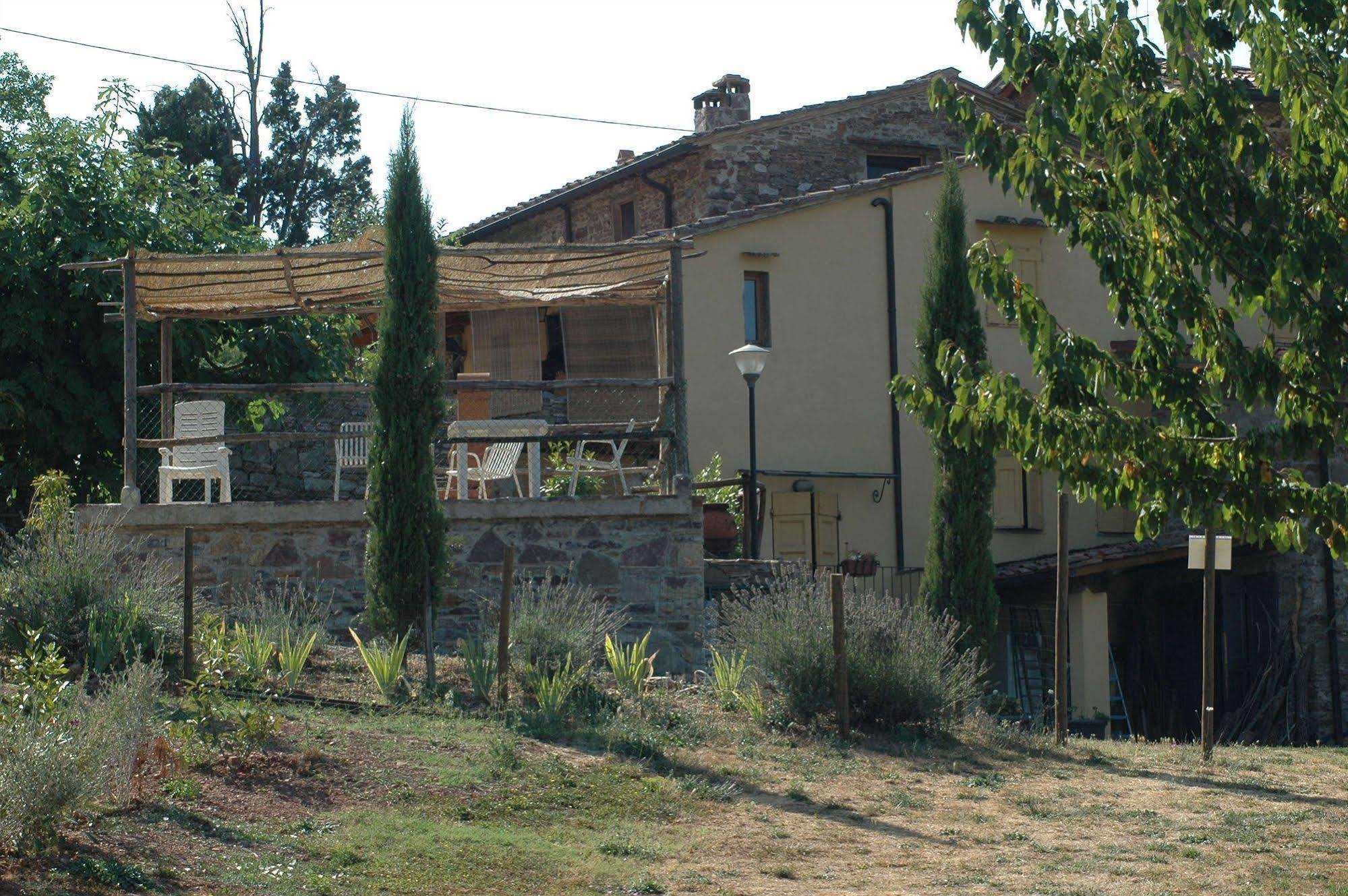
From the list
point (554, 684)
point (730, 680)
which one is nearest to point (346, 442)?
point (554, 684)

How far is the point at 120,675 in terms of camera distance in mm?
8844

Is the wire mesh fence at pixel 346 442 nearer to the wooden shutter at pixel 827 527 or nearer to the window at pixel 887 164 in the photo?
the wooden shutter at pixel 827 527

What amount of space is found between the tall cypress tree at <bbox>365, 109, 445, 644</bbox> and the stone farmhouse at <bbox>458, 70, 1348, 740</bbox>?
6.41 metres

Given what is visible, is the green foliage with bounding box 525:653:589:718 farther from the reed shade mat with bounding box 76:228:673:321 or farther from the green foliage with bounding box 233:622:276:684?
the reed shade mat with bounding box 76:228:673:321

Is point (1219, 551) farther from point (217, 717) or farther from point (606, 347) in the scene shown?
point (217, 717)

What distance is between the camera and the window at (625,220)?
23516mm

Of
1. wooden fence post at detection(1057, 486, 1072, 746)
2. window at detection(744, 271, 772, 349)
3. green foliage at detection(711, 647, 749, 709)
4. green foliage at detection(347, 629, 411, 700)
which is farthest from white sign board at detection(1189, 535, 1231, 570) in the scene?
window at detection(744, 271, 772, 349)

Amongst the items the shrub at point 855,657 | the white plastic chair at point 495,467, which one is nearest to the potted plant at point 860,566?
the white plastic chair at point 495,467

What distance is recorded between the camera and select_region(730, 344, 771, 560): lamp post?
14.8 meters

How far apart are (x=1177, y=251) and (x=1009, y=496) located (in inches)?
554

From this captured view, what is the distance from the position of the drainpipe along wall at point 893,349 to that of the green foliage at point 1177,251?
1253 centimetres

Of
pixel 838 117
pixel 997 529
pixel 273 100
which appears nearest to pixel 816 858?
pixel 997 529

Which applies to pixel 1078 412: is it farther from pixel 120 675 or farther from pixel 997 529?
pixel 997 529

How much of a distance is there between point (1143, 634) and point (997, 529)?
2.38 m
